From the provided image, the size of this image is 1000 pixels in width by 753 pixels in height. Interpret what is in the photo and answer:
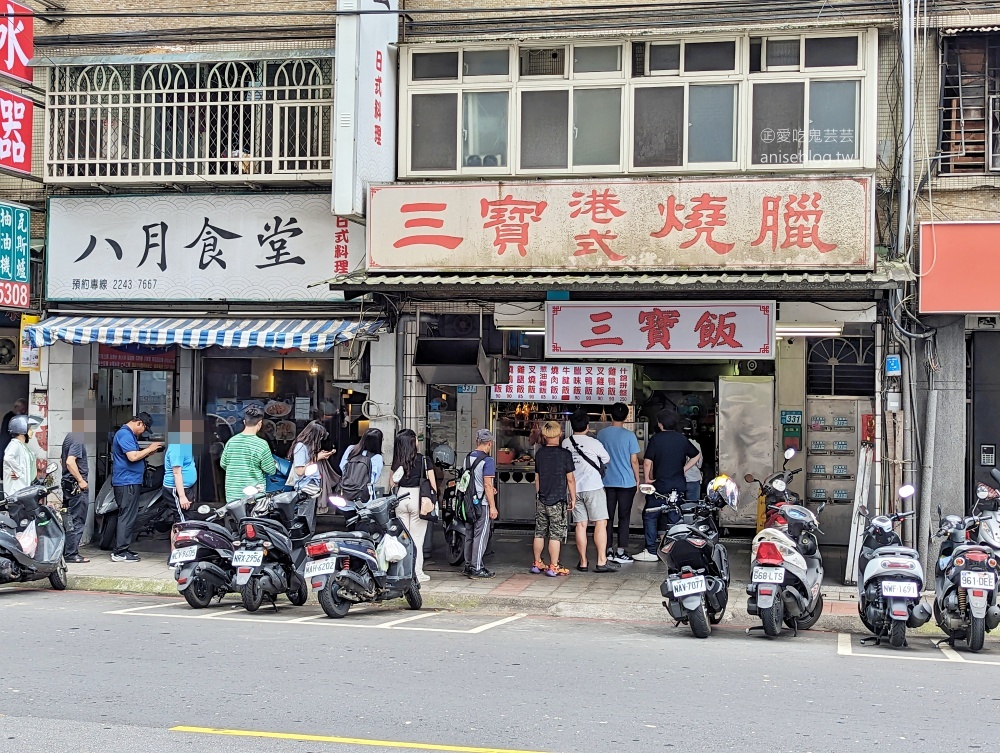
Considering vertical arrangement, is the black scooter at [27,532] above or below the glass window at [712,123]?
below

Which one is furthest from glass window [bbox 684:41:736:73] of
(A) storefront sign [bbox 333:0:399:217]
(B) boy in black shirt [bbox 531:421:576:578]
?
(B) boy in black shirt [bbox 531:421:576:578]

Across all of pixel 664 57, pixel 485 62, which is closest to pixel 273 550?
pixel 485 62

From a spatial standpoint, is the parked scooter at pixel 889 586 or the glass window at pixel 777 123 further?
the glass window at pixel 777 123

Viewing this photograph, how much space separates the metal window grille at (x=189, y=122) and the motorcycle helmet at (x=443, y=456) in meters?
4.56

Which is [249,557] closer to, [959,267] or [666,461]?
[666,461]

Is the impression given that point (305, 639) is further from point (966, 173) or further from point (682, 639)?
point (966, 173)

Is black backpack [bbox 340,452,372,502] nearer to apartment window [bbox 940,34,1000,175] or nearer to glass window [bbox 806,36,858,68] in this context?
glass window [bbox 806,36,858,68]

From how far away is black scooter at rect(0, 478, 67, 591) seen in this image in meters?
11.6

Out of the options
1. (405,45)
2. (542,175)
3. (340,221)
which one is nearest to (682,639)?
(542,175)

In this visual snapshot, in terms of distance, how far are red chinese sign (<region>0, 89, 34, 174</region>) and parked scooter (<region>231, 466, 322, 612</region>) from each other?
19.3 feet

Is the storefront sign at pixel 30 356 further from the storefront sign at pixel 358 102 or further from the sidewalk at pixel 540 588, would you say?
the storefront sign at pixel 358 102

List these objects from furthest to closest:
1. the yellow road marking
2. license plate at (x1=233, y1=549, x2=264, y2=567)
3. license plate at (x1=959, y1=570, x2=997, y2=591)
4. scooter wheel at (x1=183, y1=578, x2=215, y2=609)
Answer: scooter wheel at (x1=183, y1=578, x2=215, y2=609) → license plate at (x1=233, y1=549, x2=264, y2=567) → license plate at (x1=959, y1=570, x2=997, y2=591) → the yellow road marking

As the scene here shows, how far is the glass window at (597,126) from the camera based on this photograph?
1330cm

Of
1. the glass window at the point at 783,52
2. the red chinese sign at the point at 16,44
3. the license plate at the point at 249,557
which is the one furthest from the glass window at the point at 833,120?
the red chinese sign at the point at 16,44
